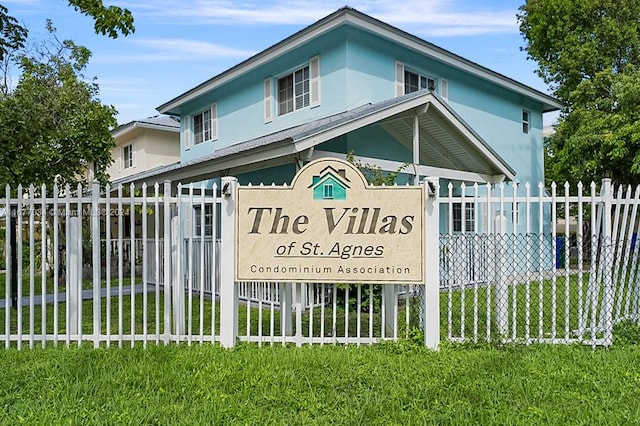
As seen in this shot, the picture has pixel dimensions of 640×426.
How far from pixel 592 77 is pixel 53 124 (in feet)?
58.9

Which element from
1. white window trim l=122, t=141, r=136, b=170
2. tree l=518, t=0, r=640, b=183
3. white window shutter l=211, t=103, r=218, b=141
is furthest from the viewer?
white window trim l=122, t=141, r=136, b=170

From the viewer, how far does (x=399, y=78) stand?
13.1 metres

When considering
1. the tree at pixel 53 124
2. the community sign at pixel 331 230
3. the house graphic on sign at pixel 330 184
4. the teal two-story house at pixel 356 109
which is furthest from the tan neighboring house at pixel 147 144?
the house graphic on sign at pixel 330 184

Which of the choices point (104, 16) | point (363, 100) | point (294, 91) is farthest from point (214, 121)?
point (104, 16)

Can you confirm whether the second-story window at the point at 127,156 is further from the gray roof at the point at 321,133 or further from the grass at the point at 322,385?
the grass at the point at 322,385

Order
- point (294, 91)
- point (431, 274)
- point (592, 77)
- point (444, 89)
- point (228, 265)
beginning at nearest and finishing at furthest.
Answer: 1. point (431, 274)
2. point (228, 265)
3. point (294, 91)
4. point (444, 89)
5. point (592, 77)

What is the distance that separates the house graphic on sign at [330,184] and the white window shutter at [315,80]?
6.95 metres

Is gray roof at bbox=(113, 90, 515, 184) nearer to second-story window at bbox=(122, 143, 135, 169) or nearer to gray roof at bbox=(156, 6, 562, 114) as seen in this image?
gray roof at bbox=(156, 6, 562, 114)

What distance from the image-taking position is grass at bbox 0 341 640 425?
13.0ft

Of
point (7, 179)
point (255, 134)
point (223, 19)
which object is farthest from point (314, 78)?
point (7, 179)

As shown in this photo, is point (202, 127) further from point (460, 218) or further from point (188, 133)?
point (460, 218)

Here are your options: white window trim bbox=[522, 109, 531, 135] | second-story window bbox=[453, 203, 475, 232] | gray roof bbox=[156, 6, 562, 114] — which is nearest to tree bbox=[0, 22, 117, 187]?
gray roof bbox=[156, 6, 562, 114]

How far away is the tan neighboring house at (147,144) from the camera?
20.7 meters

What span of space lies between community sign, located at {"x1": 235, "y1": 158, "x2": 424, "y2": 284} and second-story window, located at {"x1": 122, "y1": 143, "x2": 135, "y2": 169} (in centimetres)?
1711
